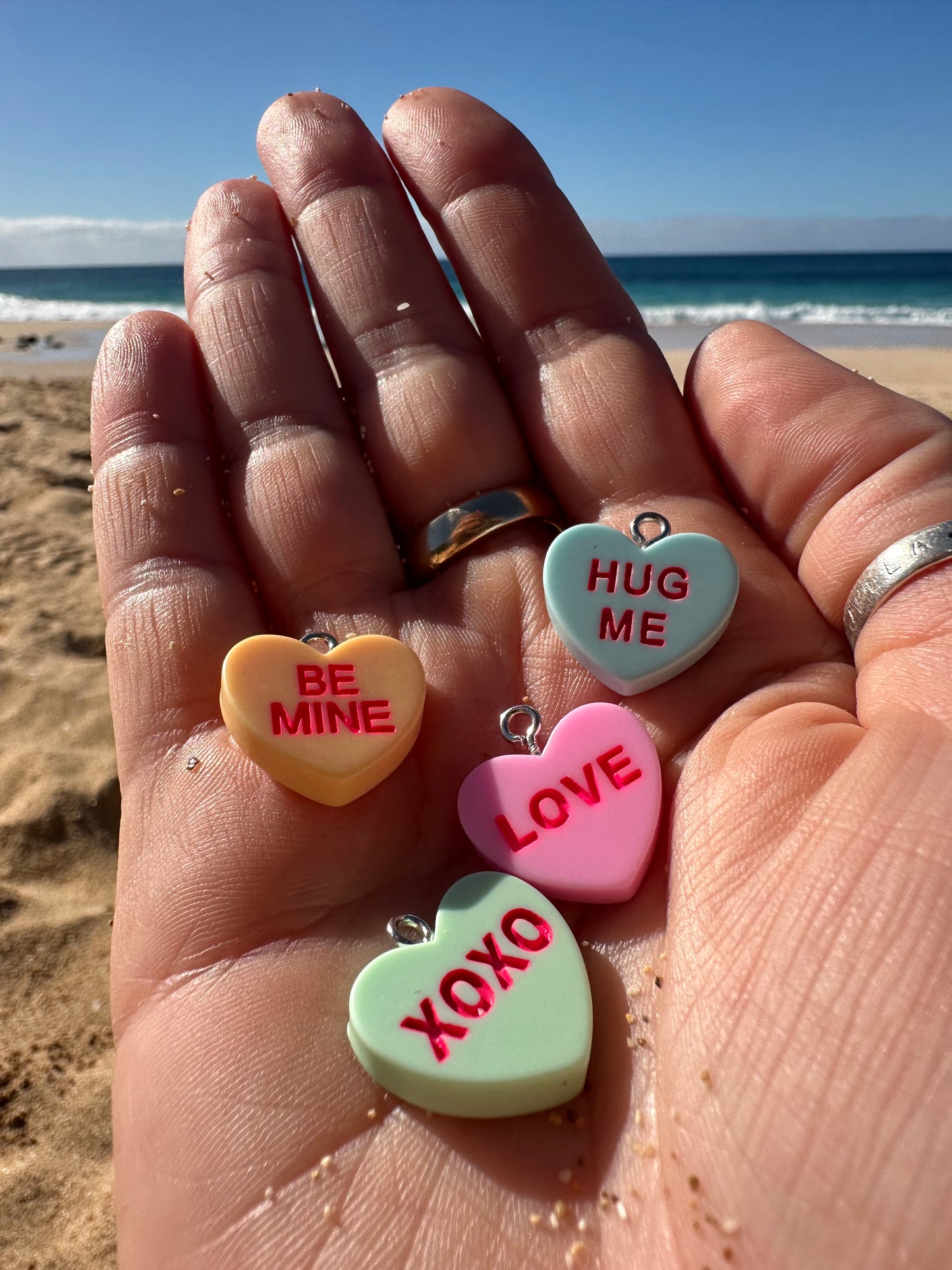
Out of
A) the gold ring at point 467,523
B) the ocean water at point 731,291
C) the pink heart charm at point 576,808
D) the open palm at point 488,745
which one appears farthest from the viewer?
the ocean water at point 731,291

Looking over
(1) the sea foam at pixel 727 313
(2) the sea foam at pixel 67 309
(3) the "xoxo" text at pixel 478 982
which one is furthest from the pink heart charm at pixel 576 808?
(2) the sea foam at pixel 67 309

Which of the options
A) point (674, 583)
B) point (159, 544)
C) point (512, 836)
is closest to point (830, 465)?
point (674, 583)

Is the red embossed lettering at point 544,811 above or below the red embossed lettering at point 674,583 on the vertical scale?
below

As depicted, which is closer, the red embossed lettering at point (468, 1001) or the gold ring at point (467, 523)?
the red embossed lettering at point (468, 1001)

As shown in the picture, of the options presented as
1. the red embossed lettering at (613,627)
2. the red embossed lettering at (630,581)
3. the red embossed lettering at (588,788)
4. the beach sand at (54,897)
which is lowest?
the beach sand at (54,897)

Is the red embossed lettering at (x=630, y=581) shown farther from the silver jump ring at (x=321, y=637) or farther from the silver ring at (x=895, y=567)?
the silver jump ring at (x=321, y=637)

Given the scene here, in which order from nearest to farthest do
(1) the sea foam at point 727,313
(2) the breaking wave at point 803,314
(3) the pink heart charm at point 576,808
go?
(3) the pink heart charm at point 576,808 → (2) the breaking wave at point 803,314 → (1) the sea foam at point 727,313

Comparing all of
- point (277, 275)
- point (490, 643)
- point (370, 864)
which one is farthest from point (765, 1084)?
point (277, 275)
